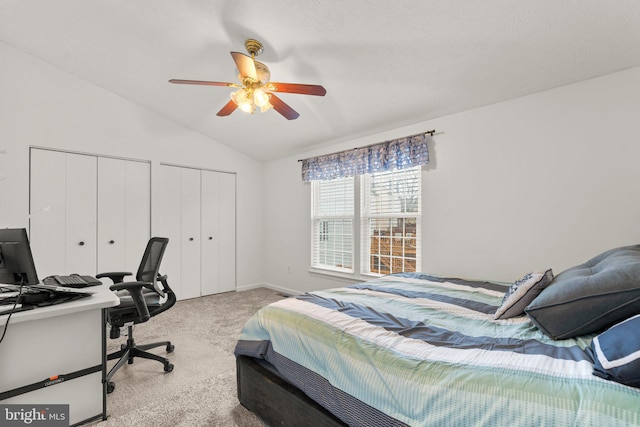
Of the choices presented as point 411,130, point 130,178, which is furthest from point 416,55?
point 130,178

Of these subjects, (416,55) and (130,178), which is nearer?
(416,55)

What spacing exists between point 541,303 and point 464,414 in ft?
2.17

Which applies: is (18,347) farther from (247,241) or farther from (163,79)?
(247,241)

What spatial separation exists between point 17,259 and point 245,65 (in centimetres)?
167

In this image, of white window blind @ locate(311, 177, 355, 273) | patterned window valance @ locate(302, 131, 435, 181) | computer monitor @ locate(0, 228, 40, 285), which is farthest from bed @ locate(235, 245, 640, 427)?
white window blind @ locate(311, 177, 355, 273)

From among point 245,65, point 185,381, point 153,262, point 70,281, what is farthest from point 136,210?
point 245,65

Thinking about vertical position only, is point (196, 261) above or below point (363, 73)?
below

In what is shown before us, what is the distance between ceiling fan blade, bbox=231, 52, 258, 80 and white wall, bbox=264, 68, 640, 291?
6.48ft

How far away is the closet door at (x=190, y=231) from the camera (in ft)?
14.4

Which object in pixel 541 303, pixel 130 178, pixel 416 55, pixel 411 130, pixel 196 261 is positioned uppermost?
pixel 416 55

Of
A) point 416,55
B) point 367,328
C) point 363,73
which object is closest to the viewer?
point 367,328

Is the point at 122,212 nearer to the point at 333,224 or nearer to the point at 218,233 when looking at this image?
the point at 218,233

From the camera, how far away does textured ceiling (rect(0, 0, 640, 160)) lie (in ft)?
6.33

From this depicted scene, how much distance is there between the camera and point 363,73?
2.63 metres
